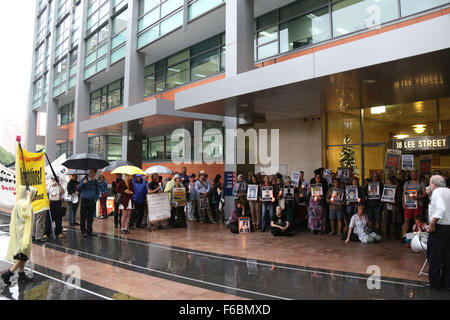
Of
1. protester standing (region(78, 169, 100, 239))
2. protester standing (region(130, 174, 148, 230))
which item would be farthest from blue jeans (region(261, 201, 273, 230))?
protester standing (region(78, 169, 100, 239))

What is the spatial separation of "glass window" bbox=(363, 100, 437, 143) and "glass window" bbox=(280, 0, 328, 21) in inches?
184

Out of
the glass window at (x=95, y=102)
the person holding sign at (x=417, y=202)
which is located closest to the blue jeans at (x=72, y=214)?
the person holding sign at (x=417, y=202)

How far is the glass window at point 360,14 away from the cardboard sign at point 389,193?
5.81 meters

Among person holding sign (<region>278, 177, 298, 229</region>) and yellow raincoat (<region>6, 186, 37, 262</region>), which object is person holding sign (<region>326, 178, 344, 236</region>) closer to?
person holding sign (<region>278, 177, 298, 229</region>)

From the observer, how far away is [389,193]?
970 centimetres

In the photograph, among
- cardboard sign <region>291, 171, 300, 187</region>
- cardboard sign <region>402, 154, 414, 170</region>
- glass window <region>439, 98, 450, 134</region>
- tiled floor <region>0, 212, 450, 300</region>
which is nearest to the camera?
tiled floor <region>0, 212, 450, 300</region>

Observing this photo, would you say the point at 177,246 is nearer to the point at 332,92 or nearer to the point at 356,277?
the point at 356,277

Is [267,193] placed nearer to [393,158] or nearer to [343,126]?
[393,158]

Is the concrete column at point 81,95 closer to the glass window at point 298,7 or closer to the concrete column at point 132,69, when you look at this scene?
the concrete column at point 132,69

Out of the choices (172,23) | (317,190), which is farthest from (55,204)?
(172,23)

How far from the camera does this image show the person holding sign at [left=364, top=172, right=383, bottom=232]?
32.4 ft

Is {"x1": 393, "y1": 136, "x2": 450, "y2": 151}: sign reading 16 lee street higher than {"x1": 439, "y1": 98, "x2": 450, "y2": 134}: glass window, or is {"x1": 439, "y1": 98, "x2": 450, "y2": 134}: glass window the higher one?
{"x1": 439, "y1": 98, "x2": 450, "y2": 134}: glass window

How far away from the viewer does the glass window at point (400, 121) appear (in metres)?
11.7
